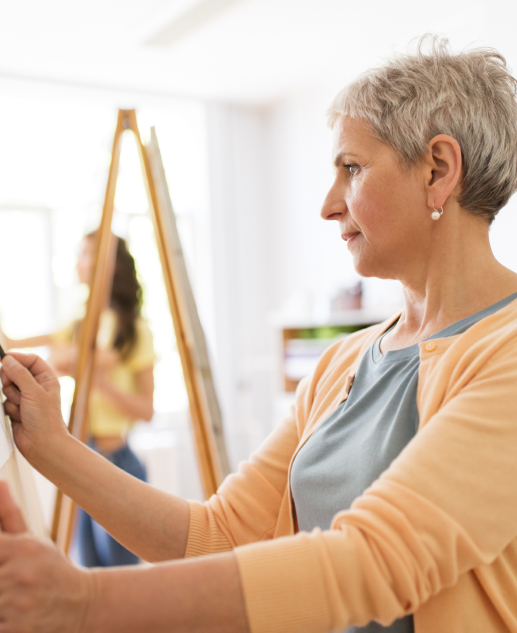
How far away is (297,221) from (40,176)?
1833 mm

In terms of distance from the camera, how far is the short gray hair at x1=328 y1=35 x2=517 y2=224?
871 mm

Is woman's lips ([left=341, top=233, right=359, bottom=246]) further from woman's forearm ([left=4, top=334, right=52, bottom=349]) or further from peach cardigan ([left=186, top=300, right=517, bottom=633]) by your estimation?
woman's forearm ([left=4, top=334, right=52, bottom=349])

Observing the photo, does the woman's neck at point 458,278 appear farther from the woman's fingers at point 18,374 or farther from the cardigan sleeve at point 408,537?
the woman's fingers at point 18,374

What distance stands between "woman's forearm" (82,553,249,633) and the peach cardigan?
2 cm

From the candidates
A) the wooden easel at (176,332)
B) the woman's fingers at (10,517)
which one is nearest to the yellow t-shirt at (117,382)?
the wooden easel at (176,332)

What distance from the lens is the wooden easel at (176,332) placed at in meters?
1.45

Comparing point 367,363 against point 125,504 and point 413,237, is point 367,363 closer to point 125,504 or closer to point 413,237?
point 413,237

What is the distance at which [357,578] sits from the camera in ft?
1.99

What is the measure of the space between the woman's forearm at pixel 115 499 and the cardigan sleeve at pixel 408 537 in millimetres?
362

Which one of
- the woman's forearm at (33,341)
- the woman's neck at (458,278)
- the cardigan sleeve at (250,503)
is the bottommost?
the cardigan sleeve at (250,503)

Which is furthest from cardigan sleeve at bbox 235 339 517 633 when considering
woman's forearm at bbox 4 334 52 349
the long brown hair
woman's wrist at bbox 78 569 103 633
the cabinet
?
the cabinet

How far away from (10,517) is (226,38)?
12.0 feet

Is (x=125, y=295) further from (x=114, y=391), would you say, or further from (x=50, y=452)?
(x=50, y=452)

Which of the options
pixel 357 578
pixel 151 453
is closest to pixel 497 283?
pixel 357 578
